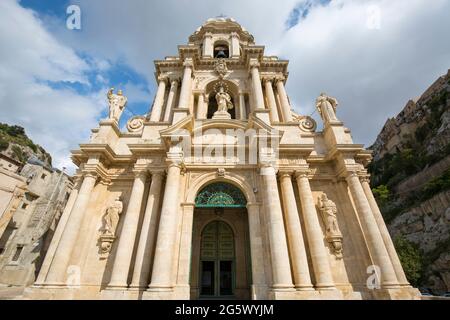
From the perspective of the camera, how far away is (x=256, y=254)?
9.20 m

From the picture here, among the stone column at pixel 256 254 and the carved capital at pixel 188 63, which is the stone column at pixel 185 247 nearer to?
the stone column at pixel 256 254

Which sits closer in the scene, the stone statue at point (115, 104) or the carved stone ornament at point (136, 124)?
the stone statue at point (115, 104)

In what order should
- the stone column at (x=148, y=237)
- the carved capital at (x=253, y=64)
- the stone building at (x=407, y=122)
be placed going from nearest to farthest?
the stone column at (x=148, y=237), the carved capital at (x=253, y=64), the stone building at (x=407, y=122)

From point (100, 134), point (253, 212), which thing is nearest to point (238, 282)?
point (253, 212)

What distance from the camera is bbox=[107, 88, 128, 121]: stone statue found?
13234 mm

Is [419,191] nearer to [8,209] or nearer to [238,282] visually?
[238,282]

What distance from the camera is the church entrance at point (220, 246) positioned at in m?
10.9

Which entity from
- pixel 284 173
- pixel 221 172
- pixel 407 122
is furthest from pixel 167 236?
pixel 407 122

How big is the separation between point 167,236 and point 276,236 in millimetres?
4334

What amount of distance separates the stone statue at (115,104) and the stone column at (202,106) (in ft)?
15.6

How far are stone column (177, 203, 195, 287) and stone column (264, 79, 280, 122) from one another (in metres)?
7.80

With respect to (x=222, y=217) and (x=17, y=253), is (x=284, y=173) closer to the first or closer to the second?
(x=222, y=217)

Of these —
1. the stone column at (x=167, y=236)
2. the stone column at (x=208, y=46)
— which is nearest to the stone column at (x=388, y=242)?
the stone column at (x=167, y=236)
